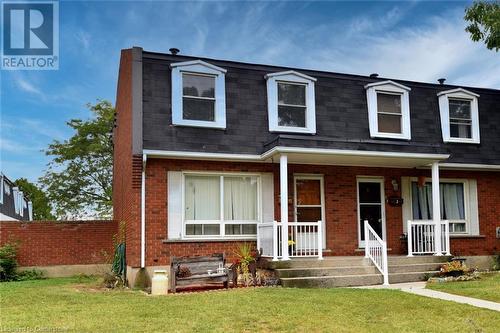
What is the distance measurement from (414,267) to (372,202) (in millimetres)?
2591

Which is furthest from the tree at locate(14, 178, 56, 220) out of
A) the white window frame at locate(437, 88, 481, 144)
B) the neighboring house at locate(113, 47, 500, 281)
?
the white window frame at locate(437, 88, 481, 144)

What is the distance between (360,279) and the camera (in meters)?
12.5

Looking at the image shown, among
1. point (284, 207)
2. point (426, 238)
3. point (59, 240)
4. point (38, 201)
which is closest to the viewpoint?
point (284, 207)

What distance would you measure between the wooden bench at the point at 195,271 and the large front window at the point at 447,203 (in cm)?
697

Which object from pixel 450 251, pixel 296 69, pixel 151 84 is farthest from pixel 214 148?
pixel 450 251

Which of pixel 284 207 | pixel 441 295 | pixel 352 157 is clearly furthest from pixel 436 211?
pixel 284 207

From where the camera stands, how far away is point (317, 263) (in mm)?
12742

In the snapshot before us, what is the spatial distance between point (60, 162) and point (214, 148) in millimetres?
21857

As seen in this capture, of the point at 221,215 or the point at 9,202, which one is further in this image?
the point at 9,202

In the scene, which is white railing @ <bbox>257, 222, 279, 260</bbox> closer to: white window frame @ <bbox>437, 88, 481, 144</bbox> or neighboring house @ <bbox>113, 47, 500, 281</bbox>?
neighboring house @ <bbox>113, 47, 500, 281</bbox>

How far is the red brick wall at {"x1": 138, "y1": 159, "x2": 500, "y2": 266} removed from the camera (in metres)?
13.1

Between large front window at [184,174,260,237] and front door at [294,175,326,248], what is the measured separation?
1296 mm

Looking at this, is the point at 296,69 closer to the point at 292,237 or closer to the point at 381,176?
the point at 381,176

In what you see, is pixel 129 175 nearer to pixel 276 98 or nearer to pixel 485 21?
pixel 276 98
